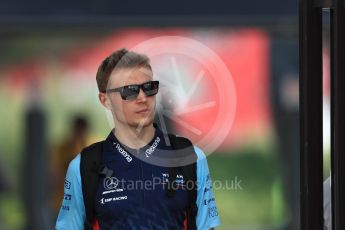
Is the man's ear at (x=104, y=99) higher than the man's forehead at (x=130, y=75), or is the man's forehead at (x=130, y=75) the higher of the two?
the man's forehead at (x=130, y=75)

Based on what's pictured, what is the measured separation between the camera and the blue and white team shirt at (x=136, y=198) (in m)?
2.78

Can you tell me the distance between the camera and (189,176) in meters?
2.80

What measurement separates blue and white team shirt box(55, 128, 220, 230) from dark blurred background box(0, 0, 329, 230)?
3.44 m

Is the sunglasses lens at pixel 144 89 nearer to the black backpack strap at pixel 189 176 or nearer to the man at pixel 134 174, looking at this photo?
the man at pixel 134 174

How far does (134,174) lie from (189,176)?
0.19 m

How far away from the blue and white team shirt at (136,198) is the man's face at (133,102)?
0.40 ft

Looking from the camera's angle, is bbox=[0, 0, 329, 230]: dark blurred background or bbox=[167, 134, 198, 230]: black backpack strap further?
bbox=[0, 0, 329, 230]: dark blurred background

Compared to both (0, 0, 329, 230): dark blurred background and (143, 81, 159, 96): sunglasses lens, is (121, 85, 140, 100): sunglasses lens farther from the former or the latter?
(0, 0, 329, 230): dark blurred background

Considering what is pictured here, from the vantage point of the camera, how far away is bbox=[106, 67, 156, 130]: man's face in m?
2.88
